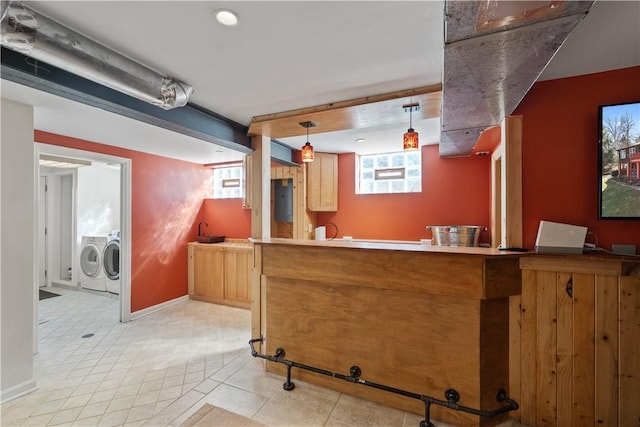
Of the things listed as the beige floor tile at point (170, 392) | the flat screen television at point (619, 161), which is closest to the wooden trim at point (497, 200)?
the flat screen television at point (619, 161)

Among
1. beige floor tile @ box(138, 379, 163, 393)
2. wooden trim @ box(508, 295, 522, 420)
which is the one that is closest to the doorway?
beige floor tile @ box(138, 379, 163, 393)

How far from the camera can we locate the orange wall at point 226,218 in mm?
4891

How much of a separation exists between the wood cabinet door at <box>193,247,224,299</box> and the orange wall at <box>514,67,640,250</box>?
4.01 meters

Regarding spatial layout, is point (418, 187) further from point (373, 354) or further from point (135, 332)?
point (135, 332)

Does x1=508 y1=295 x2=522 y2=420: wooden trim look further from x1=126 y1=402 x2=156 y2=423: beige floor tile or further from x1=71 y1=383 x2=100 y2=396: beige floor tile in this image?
x1=71 y1=383 x2=100 y2=396: beige floor tile

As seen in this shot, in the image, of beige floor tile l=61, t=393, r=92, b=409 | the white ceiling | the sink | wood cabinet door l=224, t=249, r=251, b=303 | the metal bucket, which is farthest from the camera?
the sink

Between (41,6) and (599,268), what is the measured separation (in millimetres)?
3413

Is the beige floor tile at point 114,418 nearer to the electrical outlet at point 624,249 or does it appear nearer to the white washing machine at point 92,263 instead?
the electrical outlet at point 624,249

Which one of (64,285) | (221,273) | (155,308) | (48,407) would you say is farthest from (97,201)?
(48,407)

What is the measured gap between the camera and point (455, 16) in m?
1.04

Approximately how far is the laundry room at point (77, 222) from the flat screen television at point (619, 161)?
6.40 m

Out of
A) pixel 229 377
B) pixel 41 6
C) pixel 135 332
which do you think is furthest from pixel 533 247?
pixel 135 332

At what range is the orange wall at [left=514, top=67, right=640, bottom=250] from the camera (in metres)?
1.85

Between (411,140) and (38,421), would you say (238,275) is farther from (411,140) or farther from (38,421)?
(411,140)
